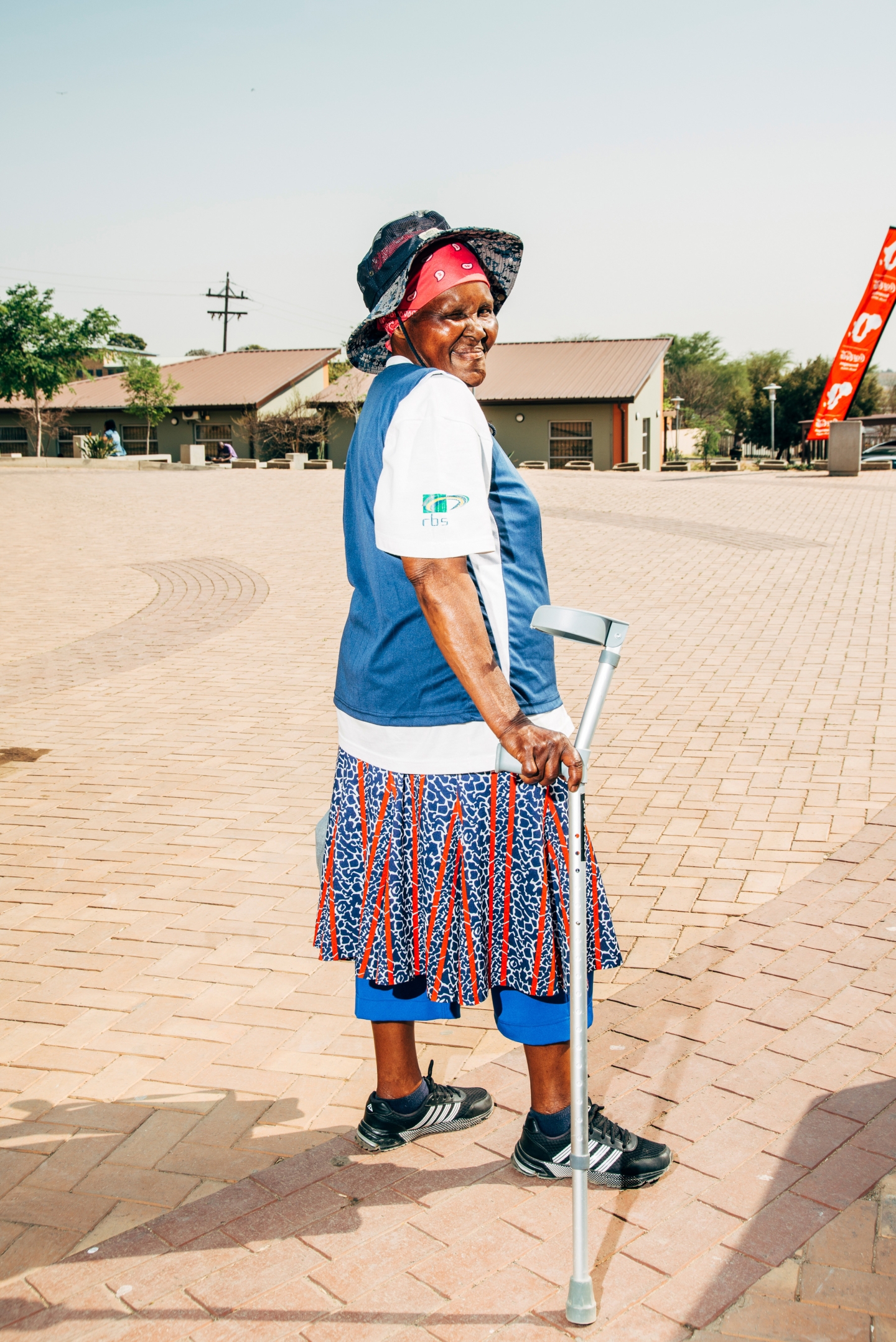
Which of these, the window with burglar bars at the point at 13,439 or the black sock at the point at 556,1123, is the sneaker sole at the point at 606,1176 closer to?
the black sock at the point at 556,1123

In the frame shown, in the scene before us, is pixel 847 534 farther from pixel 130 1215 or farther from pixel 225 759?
pixel 130 1215

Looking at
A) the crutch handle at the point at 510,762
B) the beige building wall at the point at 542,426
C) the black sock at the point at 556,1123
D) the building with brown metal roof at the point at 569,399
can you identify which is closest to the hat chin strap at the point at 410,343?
the crutch handle at the point at 510,762

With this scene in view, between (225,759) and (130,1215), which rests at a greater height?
(225,759)

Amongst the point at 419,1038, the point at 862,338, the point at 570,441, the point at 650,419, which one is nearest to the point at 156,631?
the point at 419,1038

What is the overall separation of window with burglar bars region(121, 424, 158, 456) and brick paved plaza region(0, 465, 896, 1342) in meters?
42.6

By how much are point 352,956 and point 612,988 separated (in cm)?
125

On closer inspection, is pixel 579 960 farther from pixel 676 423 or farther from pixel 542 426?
pixel 676 423

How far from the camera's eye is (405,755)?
2188 mm

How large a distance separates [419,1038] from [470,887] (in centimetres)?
111

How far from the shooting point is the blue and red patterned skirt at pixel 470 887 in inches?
84.7

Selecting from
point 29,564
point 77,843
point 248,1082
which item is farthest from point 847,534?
point 248,1082

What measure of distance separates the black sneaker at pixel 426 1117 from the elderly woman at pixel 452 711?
29 centimetres

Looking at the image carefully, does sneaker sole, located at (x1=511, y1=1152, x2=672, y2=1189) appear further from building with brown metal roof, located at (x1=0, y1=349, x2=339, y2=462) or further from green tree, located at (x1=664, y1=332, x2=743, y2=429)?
green tree, located at (x1=664, y1=332, x2=743, y2=429)

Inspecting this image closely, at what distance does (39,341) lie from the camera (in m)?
40.0
